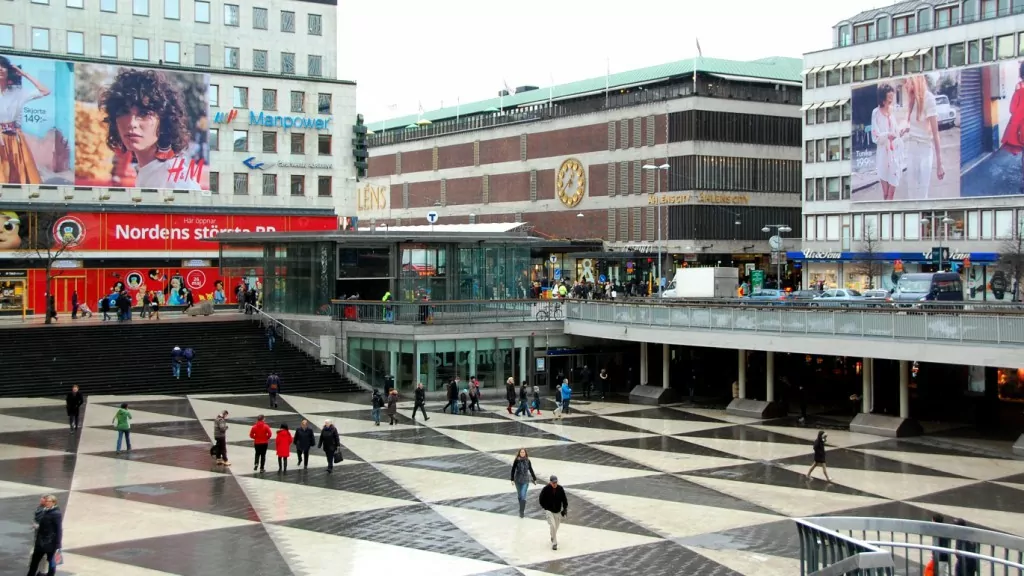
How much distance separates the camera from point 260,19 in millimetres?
65125

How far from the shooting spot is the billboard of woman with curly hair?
58656 mm

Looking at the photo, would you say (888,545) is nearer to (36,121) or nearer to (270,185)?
(36,121)

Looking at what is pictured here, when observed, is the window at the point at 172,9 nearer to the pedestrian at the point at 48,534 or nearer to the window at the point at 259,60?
the window at the point at 259,60

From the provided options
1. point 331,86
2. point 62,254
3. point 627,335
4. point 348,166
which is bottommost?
point 627,335

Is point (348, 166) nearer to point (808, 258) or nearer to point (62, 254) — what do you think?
point (62, 254)

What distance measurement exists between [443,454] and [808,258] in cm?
5574

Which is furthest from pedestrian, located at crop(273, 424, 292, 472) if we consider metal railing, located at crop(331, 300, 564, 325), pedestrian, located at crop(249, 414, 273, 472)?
metal railing, located at crop(331, 300, 564, 325)

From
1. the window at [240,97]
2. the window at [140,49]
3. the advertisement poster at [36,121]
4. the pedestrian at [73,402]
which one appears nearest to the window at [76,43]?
the advertisement poster at [36,121]

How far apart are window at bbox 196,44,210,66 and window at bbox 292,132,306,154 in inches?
245

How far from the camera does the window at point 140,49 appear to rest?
61.2 m

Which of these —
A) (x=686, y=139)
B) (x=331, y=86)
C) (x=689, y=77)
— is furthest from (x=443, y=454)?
(x=689, y=77)

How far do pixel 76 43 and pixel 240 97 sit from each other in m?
8.96

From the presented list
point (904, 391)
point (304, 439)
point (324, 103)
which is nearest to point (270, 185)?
point (324, 103)

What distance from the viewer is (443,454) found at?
31.8 metres
